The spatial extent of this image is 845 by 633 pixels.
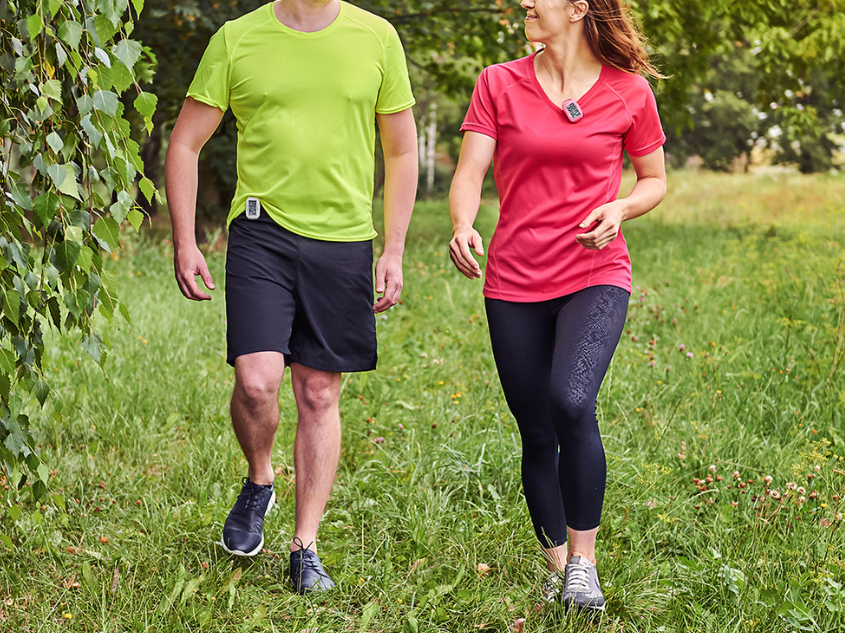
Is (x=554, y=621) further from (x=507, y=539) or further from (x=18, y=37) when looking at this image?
(x=18, y=37)

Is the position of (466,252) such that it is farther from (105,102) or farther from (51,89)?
(51,89)

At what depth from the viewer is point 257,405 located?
110 inches

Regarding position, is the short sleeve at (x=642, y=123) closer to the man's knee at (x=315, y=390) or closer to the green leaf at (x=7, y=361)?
the man's knee at (x=315, y=390)

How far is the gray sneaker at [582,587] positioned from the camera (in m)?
2.58

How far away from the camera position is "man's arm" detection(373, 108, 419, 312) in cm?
293

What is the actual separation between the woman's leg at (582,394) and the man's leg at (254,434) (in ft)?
2.97

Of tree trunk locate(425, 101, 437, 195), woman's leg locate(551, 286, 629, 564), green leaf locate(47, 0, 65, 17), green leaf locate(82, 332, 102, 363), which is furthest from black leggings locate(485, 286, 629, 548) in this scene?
tree trunk locate(425, 101, 437, 195)

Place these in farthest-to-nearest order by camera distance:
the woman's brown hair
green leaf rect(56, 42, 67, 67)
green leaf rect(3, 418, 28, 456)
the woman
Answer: the woman's brown hair → the woman → green leaf rect(3, 418, 28, 456) → green leaf rect(56, 42, 67, 67)

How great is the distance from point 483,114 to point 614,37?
1.54 ft

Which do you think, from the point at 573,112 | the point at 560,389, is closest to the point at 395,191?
the point at 573,112

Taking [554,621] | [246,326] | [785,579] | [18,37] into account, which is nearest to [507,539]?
[554,621]

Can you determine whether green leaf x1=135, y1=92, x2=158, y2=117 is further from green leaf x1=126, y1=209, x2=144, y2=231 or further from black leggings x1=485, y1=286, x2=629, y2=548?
black leggings x1=485, y1=286, x2=629, y2=548

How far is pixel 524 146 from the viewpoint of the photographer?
8.66 ft

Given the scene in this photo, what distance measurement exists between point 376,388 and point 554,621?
2298 millimetres
